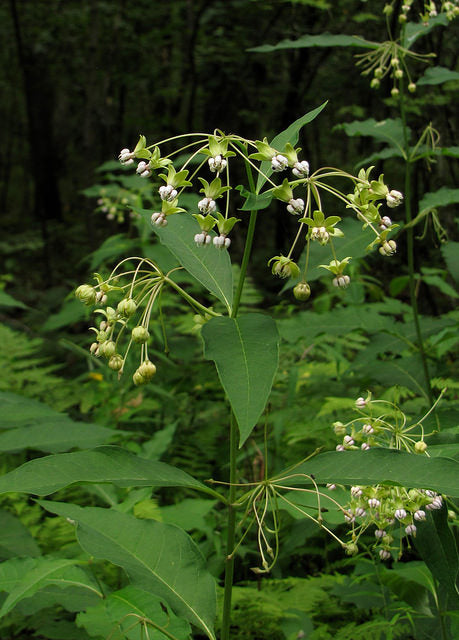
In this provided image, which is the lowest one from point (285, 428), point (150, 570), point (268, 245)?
point (268, 245)

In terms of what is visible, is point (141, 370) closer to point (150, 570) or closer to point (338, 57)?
point (150, 570)

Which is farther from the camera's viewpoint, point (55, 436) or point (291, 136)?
point (55, 436)

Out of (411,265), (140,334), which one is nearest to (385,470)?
(140,334)

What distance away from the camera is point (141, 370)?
4.67 feet

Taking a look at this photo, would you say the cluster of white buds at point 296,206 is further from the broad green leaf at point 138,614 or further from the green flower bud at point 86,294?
the broad green leaf at point 138,614

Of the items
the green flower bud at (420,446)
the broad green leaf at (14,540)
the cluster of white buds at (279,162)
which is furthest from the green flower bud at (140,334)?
the broad green leaf at (14,540)

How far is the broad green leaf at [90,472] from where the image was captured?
1.26 m

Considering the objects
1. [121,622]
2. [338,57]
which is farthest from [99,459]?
[338,57]

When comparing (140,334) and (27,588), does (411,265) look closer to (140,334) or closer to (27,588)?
(140,334)

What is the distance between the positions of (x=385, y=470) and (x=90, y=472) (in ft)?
2.12

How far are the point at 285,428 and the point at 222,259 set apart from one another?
1.86 metres

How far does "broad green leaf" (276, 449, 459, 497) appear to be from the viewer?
3.87ft

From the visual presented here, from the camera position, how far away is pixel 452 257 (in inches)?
109

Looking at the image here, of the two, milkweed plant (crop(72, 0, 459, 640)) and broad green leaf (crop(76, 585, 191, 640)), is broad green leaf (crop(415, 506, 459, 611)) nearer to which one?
milkweed plant (crop(72, 0, 459, 640))
